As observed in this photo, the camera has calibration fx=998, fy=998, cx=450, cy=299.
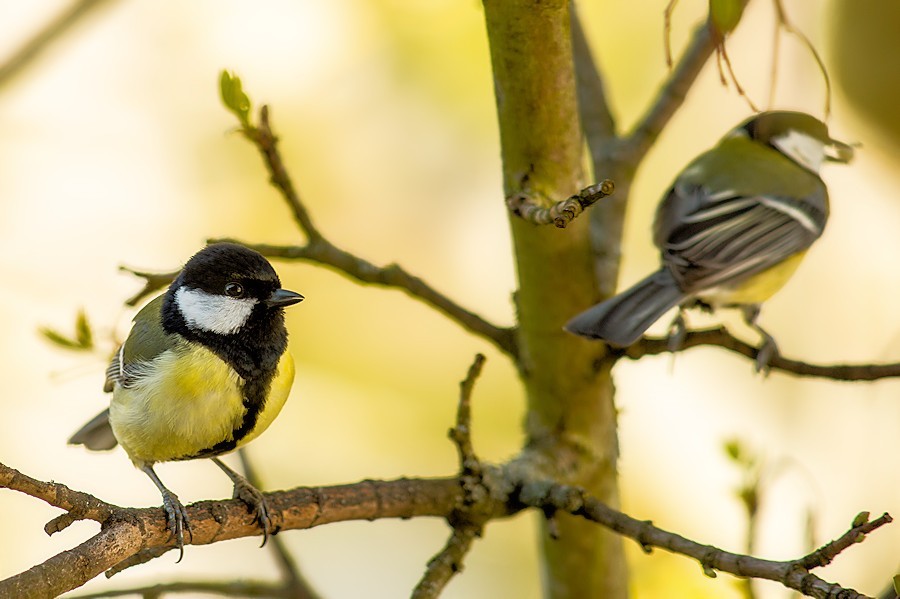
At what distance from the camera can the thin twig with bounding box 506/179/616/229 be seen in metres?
1.16

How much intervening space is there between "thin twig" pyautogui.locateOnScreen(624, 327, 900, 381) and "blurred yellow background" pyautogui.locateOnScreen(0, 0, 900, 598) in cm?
118

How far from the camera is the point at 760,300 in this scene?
221 cm

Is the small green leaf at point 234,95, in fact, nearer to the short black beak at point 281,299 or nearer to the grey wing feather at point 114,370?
the short black beak at point 281,299

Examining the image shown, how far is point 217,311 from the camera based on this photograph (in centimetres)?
178

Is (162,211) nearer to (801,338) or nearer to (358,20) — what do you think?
(358,20)

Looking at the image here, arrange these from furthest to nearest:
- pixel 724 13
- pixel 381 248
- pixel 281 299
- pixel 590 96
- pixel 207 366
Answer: pixel 381 248, pixel 590 96, pixel 281 299, pixel 207 366, pixel 724 13

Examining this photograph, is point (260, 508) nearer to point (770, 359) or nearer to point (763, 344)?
point (770, 359)

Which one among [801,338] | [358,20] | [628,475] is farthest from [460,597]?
[358,20]

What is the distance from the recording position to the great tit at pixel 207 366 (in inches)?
65.1

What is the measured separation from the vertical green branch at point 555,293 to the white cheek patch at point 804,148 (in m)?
1.06

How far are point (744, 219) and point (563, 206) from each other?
1169 millimetres

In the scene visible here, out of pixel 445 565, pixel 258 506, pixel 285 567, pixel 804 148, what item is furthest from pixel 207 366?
pixel 804 148

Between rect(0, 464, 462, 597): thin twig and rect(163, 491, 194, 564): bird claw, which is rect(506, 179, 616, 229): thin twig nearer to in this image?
rect(0, 464, 462, 597): thin twig

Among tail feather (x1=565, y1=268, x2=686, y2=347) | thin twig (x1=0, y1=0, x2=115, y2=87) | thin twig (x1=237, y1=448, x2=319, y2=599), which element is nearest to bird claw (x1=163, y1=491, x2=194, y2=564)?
thin twig (x1=237, y1=448, x2=319, y2=599)
